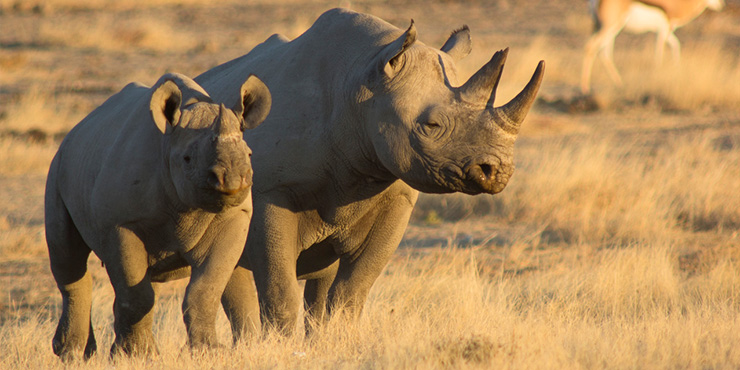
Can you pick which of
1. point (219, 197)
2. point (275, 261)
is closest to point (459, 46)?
point (275, 261)

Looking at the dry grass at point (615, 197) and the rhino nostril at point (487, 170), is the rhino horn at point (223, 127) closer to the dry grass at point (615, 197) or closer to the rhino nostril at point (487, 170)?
the rhino nostril at point (487, 170)

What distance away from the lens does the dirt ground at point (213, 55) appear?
9.87 meters

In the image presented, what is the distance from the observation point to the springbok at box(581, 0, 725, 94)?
18.0 m

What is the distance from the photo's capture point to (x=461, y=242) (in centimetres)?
955

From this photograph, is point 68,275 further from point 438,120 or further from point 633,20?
point 633,20

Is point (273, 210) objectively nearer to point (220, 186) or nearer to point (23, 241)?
point (220, 186)

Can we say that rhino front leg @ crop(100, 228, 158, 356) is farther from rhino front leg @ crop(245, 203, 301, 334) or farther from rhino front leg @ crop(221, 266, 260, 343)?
rhino front leg @ crop(221, 266, 260, 343)

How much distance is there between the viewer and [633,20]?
1864 centimetres

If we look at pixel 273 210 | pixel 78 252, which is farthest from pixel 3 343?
pixel 273 210

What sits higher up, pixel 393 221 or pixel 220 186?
pixel 220 186

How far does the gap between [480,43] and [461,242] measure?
1283 cm

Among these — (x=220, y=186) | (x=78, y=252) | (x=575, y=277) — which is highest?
(x=220, y=186)

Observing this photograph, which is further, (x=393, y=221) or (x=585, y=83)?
(x=585, y=83)

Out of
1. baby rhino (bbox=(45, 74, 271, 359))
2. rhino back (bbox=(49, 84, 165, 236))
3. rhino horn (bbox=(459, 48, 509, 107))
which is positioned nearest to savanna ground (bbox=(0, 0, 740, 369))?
baby rhino (bbox=(45, 74, 271, 359))
